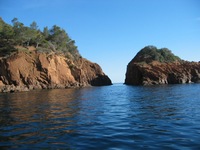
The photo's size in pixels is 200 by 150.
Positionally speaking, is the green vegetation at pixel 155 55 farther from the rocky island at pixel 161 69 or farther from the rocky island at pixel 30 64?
the rocky island at pixel 30 64

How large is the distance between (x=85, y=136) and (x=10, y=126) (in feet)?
17.6

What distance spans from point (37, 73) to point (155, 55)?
53.5 m

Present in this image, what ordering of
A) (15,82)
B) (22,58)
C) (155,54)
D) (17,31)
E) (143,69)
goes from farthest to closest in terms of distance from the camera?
(155,54), (143,69), (17,31), (22,58), (15,82)

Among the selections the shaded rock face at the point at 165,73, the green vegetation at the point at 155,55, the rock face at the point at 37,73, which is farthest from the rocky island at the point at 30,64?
the green vegetation at the point at 155,55

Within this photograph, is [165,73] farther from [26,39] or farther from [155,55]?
[26,39]

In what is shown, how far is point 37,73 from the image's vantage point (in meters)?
67.1

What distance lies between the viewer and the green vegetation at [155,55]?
10006 cm

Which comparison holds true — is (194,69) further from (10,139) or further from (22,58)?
(10,139)

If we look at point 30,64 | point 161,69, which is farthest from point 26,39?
point 161,69

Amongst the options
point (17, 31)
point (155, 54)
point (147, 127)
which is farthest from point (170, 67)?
point (147, 127)

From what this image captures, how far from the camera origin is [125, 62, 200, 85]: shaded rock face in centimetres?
9056

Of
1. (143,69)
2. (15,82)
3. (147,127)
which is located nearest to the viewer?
(147,127)

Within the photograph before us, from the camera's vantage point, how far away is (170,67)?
94812 mm

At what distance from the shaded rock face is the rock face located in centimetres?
2448
